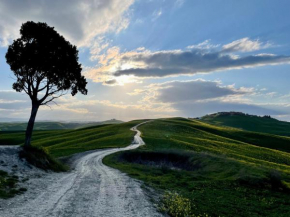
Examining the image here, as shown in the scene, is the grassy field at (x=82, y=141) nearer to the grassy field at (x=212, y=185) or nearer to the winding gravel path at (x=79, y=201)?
the grassy field at (x=212, y=185)

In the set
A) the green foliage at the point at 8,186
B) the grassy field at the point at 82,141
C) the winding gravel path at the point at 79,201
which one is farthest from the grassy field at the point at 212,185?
the grassy field at the point at 82,141

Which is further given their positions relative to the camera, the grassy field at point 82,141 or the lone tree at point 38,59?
the grassy field at point 82,141

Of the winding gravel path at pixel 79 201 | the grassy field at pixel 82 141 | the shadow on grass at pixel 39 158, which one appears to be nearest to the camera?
the winding gravel path at pixel 79 201

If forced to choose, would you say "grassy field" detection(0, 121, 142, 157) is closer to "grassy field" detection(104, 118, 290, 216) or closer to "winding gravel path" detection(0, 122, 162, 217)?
"grassy field" detection(104, 118, 290, 216)

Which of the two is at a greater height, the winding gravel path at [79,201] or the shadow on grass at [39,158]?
the shadow on grass at [39,158]

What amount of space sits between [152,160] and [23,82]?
29365 mm

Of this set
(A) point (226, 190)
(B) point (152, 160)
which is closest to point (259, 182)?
(A) point (226, 190)

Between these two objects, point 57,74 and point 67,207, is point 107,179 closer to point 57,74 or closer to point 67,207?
point 67,207

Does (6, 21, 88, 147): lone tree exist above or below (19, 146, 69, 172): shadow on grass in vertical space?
above

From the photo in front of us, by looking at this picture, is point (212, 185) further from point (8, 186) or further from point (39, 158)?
point (39, 158)

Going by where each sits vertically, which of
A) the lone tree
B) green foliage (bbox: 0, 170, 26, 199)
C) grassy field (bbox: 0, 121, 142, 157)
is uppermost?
the lone tree

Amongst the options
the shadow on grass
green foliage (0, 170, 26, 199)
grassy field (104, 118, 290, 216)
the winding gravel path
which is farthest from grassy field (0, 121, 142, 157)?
the winding gravel path

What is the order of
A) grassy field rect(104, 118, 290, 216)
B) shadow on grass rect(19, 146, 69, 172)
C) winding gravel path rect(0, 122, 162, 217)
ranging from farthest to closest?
1. shadow on grass rect(19, 146, 69, 172)
2. grassy field rect(104, 118, 290, 216)
3. winding gravel path rect(0, 122, 162, 217)

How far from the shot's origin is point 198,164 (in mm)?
41438
